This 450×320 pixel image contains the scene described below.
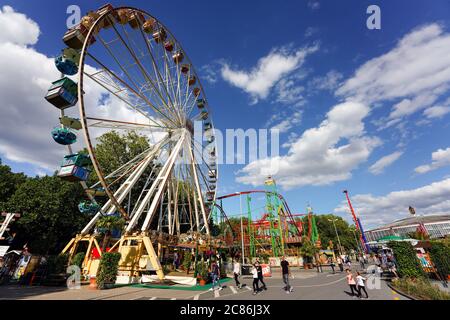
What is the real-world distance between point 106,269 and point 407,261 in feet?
54.2

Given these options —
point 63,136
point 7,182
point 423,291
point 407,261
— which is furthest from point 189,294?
point 7,182

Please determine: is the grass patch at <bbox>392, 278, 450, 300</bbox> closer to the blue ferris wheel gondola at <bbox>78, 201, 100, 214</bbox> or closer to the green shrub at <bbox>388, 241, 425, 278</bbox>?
the green shrub at <bbox>388, 241, 425, 278</bbox>

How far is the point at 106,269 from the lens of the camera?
1298 centimetres

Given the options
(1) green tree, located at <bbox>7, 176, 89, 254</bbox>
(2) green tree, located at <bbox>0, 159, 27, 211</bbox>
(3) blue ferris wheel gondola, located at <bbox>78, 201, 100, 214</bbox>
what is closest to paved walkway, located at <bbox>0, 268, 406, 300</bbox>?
(3) blue ferris wheel gondola, located at <bbox>78, 201, 100, 214</bbox>

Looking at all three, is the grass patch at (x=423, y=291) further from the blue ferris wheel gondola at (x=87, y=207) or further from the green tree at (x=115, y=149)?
the green tree at (x=115, y=149)

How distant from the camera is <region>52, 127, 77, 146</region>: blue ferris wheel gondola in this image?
Answer: 13852mm

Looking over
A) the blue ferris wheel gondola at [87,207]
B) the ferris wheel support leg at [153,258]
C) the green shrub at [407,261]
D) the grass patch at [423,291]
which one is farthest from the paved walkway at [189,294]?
the blue ferris wheel gondola at [87,207]

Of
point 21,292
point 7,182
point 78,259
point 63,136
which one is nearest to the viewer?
point 21,292

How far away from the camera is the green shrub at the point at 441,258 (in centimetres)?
1417

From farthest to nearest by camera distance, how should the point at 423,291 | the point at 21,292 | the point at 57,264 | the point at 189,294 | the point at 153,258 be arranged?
the point at 57,264
the point at 153,258
the point at 21,292
the point at 189,294
the point at 423,291

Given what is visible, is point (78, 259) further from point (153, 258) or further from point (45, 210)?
point (45, 210)
